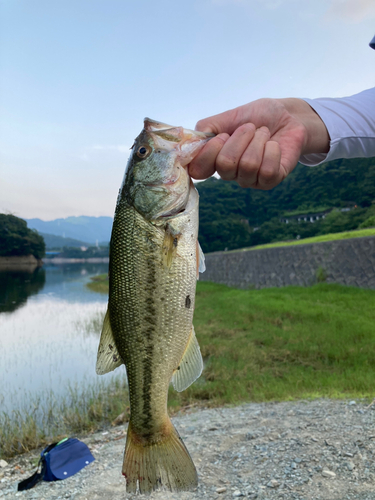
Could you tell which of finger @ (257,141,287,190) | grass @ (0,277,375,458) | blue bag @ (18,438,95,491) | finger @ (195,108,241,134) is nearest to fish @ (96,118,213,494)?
finger @ (195,108,241,134)

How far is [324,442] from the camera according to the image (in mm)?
4516

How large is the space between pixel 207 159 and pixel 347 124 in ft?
4.80

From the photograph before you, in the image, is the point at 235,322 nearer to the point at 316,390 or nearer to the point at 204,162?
the point at 316,390

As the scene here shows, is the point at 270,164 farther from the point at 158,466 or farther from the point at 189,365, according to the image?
the point at 158,466

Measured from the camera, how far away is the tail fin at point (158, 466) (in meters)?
1.97

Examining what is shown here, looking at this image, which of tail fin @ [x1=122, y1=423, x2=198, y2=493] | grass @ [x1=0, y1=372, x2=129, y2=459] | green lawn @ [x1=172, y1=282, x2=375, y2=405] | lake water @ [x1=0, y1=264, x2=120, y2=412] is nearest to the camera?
tail fin @ [x1=122, y1=423, x2=198, y2=493]

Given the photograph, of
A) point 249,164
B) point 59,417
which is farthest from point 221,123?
point 59,417

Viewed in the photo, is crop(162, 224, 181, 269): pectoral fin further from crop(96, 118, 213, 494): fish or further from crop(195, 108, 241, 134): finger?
crop(195, 108, 241, 134): finger

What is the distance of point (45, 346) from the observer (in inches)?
614

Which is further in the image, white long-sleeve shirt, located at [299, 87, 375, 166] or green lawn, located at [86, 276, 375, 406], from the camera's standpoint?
green lawn, located at [86, 276, 375, 406]

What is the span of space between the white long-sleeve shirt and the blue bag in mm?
4914

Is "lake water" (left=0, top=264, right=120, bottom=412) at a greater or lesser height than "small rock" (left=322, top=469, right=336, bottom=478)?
lesser

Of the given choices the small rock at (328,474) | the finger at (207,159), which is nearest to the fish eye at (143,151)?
the finger at (207,159)

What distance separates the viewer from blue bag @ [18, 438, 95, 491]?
470 cm
